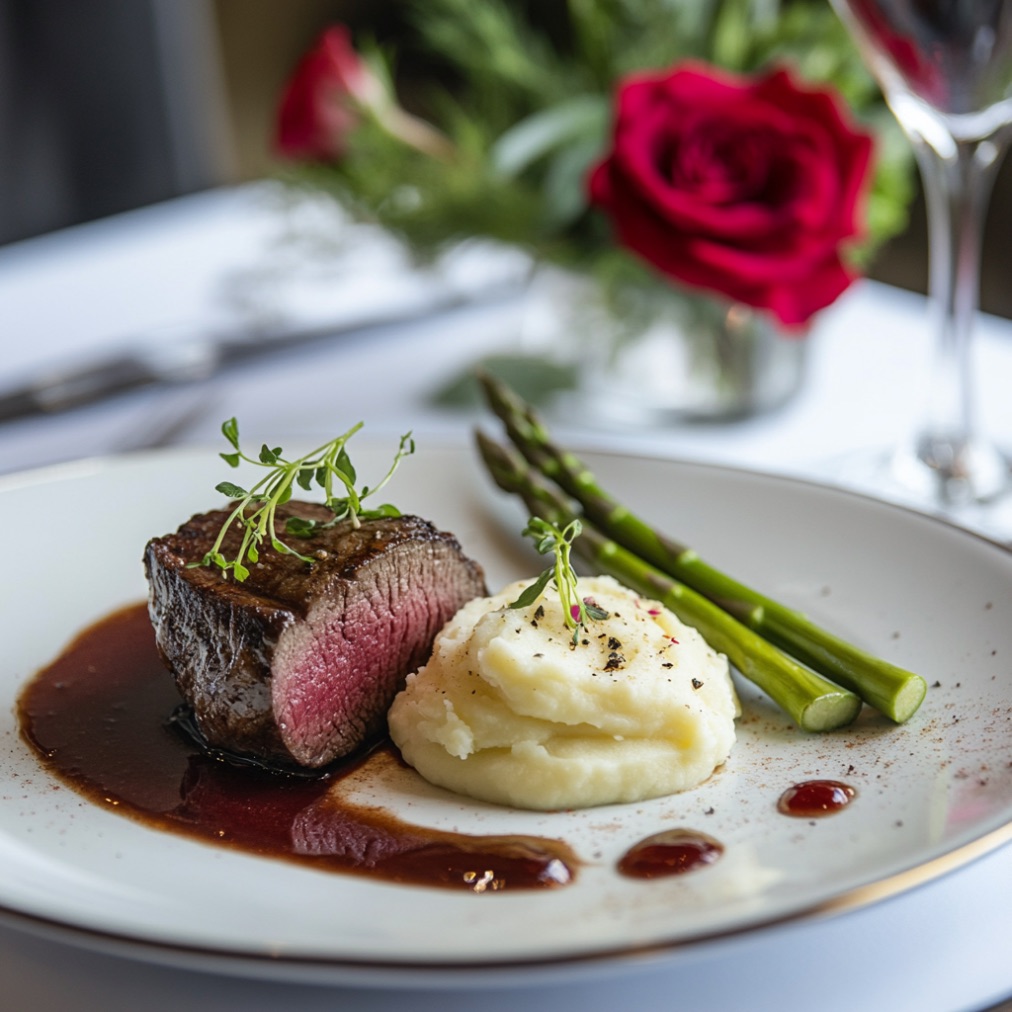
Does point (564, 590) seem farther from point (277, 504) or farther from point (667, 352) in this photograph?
point (667, 352)

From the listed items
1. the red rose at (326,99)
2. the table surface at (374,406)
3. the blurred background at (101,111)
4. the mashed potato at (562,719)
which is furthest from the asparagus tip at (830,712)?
the blurred background at (101,111)

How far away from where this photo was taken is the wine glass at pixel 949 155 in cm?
247

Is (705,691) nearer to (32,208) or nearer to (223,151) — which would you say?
(32,208)

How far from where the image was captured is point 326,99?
3.30 metres

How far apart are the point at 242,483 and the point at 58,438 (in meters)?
0.86

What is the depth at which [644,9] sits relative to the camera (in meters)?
3.23

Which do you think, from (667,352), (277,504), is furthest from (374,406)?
(277,504)

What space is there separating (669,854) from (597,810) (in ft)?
0.63

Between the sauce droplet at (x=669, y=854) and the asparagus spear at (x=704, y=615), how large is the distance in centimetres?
35

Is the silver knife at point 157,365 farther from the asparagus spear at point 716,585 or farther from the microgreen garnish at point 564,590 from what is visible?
the microgreen garnish at point 564,590

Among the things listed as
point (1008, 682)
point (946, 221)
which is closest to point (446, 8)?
point (946, 221)

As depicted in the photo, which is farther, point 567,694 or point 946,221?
point 946,221

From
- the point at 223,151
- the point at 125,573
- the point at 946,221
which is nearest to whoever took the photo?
the point at 125,573

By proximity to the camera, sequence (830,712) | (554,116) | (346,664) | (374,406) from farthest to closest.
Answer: (374,406) → (554,116) → (346,664) → (830,712)
